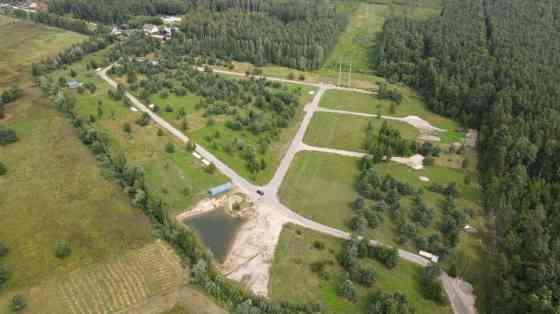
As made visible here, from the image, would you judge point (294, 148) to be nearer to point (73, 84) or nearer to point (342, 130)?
point (342, 130)

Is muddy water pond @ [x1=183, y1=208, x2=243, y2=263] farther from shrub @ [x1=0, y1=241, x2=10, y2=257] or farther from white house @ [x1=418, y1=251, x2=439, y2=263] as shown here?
white house @ [x1=418, y1=251, x2=439, y2=263]

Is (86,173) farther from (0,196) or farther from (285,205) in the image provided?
(285,205)

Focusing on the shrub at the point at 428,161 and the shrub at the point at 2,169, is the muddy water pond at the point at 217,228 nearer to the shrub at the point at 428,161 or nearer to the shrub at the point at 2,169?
the shrub at the point at 2,169

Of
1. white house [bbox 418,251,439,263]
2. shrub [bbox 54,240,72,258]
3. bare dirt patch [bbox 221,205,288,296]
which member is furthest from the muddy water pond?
white house [bbox 418,251,439,263]

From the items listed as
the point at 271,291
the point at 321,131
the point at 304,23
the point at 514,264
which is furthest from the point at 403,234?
the point at 304,23

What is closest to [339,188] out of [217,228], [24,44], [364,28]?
[217,228]

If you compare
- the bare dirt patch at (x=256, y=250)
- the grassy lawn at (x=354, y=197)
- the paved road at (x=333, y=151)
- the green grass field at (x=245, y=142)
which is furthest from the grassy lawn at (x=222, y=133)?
the bare dirt patch at (x=256, y=250)
